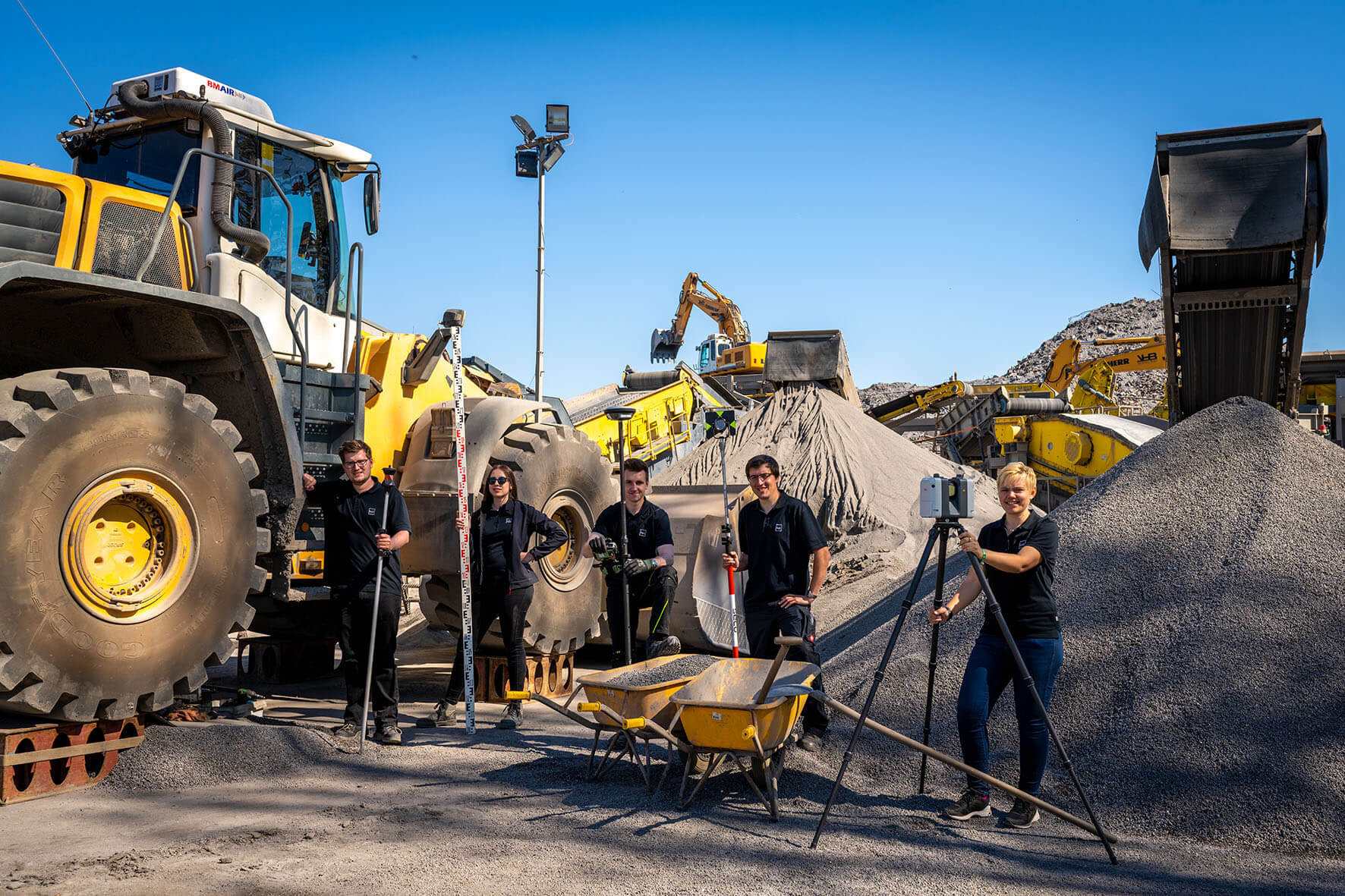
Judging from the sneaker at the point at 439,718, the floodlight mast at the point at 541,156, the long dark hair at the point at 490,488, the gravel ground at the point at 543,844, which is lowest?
the gravel ground at the point at 543,844

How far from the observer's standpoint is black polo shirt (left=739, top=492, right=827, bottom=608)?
6164mm

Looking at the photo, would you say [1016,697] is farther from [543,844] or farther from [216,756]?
[216,756]

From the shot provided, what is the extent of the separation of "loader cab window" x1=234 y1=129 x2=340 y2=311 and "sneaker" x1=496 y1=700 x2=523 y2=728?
295 cm

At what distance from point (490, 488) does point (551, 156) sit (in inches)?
328

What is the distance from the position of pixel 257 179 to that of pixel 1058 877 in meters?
5.91

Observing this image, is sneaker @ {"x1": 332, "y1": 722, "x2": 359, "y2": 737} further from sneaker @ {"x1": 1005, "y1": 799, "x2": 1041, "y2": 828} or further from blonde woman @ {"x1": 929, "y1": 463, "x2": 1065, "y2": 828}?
sneaker @ {"x1": 1005, "y1": 799, "x2": 1041, "y2": 828}

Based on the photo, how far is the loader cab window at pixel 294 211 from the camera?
21.8ft

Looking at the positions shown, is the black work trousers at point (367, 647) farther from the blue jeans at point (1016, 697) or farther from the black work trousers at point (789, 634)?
the blue jeans at point (1016, 697)

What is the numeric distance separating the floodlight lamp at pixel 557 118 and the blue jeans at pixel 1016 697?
10.8m

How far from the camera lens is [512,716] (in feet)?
22.9

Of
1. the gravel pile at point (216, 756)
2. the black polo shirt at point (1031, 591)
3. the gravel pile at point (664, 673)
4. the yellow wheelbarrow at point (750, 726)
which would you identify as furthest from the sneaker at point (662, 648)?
the black polo shirt at point (1031, 591)

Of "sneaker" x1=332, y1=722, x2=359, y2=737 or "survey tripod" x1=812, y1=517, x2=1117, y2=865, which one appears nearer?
"survey tripod" x1=812, y1=517, x2=1117, y2=865

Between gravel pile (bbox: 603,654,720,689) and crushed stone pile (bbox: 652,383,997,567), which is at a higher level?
crushed stone pile (bbox: 652,383,997,567)

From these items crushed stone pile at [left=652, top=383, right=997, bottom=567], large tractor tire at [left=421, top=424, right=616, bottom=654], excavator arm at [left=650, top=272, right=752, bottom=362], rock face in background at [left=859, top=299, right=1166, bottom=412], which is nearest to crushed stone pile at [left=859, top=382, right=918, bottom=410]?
rock face in background at [left=859, top=299, right=1166, bottom=412]
